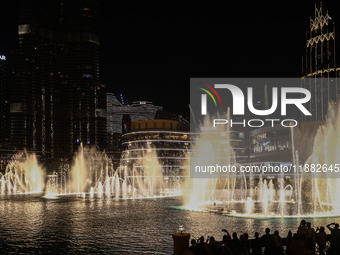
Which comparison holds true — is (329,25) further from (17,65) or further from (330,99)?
(17,65)

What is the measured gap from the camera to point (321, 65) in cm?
13050

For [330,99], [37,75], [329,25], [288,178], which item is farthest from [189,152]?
[37,75]

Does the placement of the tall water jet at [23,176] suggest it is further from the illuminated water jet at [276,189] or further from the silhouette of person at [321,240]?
the silhouette of person at [321,240]

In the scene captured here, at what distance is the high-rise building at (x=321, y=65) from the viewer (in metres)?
125

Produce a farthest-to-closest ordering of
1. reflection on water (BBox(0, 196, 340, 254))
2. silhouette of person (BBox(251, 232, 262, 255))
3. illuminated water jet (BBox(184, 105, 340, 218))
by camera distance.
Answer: illuminated water jet (BBox(184, 105, 340, 218)) → reflection on water (BBox(0, 196, 340, 254)) → silhouette of person (BBox(251, 232, 262, 255))

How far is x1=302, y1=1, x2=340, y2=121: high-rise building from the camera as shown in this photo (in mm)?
125125

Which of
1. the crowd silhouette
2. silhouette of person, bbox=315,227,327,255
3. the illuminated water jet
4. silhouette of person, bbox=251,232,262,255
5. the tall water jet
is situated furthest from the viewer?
the tall water jet

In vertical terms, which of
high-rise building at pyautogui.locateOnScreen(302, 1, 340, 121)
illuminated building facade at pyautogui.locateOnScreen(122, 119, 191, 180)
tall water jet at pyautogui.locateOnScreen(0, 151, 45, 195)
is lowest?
tall water jet at pyautogui.locateOnScreen(0, 151, 45, 195)

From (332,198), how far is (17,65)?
536ft

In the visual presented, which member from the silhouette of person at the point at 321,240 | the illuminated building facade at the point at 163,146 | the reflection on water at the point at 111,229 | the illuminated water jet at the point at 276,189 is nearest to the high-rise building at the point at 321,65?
the illuminated water jet at the point at 276,189

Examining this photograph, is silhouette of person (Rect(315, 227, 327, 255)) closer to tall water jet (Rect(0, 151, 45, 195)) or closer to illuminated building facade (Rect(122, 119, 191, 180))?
tall water jet (Rect(0, 151, 45, 195))

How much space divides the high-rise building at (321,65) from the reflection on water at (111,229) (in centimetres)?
9844

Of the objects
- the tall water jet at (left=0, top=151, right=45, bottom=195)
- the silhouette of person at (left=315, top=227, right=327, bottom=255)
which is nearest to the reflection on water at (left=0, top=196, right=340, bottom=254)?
the silhouette of person at (left=315, top=227, right=327, bottom=255)

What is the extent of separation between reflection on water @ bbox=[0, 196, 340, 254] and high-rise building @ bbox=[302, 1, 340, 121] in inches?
3876
